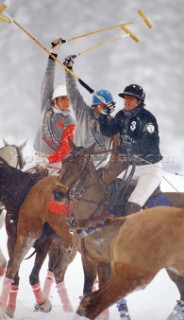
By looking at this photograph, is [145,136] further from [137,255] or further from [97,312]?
[97,312]

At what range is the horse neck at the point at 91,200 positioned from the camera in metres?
5.47

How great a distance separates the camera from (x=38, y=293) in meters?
6.88

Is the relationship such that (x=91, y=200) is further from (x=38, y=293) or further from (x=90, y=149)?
(x=38, y=293)

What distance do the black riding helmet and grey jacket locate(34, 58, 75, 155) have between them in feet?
6.89

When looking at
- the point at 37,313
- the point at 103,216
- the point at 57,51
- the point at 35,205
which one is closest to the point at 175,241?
the point at 103,216

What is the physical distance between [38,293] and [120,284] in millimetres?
3159

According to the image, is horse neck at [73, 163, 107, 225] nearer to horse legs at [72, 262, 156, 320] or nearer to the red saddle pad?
the red saddle pad

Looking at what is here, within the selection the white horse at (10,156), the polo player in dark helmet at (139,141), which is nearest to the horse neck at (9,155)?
the white horse at (10,156)

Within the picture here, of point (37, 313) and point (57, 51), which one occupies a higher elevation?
point (57, 51)

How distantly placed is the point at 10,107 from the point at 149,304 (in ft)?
26.9

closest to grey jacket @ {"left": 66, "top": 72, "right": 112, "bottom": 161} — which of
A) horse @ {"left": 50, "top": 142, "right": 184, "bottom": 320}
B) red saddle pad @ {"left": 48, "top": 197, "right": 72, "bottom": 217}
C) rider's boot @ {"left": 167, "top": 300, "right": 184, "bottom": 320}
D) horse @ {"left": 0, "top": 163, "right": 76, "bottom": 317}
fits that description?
horse @ {"left": 0, "top": 163, "right": 76, "bottom": 317}

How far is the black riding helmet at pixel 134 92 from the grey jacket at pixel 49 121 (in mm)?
2102

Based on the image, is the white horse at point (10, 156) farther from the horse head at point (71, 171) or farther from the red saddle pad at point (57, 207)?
the horse head at point (71, 171)

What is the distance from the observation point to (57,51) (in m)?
6.98
